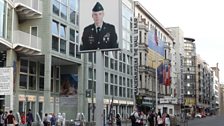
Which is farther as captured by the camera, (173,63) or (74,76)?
(173,63)

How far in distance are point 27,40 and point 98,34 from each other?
1795 cm

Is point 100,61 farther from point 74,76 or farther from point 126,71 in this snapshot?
point 126,71

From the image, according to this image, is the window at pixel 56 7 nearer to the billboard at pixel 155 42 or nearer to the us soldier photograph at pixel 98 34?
the us soldier photograph at pixel 98 34

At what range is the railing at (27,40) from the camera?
37.3 metres

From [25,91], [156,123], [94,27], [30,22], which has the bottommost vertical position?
[156,123]

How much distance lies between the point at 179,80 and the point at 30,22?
8940 centimetres

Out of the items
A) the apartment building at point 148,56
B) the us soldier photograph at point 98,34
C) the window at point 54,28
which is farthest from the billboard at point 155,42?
the us soldier photograph at point 98,34

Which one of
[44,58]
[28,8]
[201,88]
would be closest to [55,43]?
[44,58]

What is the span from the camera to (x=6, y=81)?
16844 mm

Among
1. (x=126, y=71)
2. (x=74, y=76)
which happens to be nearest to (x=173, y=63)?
(x=126, y=71)

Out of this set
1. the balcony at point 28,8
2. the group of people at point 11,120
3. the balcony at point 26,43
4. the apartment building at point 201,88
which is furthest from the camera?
the apartment building at point 201,88

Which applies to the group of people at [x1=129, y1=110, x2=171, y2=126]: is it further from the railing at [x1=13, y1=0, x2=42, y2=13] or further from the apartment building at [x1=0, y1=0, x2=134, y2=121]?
the railing at [x1=13, y1=0, x2=42, y2=13]

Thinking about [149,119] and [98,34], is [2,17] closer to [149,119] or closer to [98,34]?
[149,119]

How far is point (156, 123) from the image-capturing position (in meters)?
37.7
